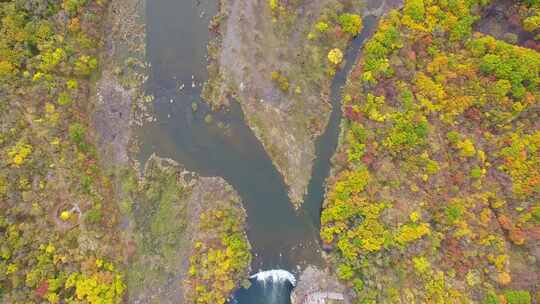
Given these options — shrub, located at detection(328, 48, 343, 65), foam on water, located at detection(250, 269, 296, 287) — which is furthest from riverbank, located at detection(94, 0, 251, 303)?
shrub, located at detection(328, 48, 343, 65)

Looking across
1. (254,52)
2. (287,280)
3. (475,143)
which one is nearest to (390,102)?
(475,143)

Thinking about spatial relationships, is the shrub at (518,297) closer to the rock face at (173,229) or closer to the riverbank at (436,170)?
the riverbank at (436,170)

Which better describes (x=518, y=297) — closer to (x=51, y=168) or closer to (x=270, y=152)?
(x=270, y=152)

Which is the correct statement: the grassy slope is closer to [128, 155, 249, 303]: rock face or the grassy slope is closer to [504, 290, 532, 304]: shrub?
[128, 155, 249, 303]: rock face

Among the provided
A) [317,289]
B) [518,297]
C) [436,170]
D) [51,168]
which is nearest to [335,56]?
[436,170]

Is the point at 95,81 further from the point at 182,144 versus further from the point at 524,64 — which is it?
the point at 524,64
